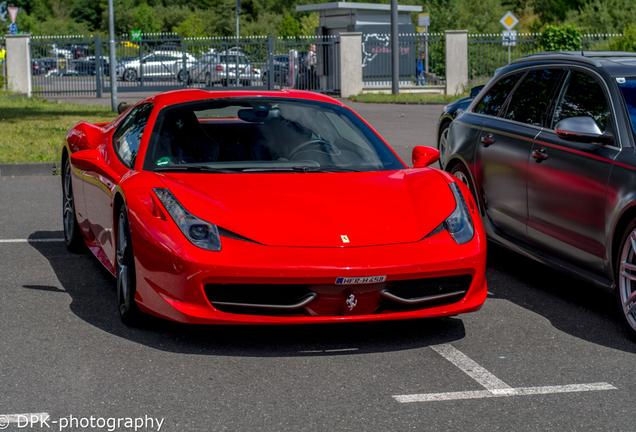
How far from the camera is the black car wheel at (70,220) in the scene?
6715mm

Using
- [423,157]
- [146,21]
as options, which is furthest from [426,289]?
[146,21]

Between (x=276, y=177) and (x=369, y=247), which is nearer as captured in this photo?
(x=369, y=247)

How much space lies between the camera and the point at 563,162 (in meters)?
5.29

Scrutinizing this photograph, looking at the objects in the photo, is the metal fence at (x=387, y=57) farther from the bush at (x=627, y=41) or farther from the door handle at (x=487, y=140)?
the door handle at (x=487, y=140)

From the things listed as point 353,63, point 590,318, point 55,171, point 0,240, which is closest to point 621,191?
point 590,318

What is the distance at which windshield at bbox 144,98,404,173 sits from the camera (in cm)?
523

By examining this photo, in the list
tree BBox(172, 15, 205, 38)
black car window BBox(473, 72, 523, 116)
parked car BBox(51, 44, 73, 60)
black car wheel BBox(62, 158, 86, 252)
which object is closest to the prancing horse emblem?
black car window BBox(473, 72, 523, 116)

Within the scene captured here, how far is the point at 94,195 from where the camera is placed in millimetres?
5738

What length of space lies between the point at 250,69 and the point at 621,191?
27.5 metres

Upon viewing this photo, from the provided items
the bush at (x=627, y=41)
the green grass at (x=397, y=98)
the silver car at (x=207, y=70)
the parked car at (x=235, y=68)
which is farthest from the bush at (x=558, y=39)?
the silver car at (x=207, y=70)

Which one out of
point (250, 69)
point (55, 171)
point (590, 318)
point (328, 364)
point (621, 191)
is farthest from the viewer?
point (250, 69)

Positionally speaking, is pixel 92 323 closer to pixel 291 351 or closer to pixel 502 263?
pixel 291 351

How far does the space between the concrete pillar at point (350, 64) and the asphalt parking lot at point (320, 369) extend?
2337cm

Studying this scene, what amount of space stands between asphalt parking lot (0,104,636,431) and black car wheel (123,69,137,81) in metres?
28.2
